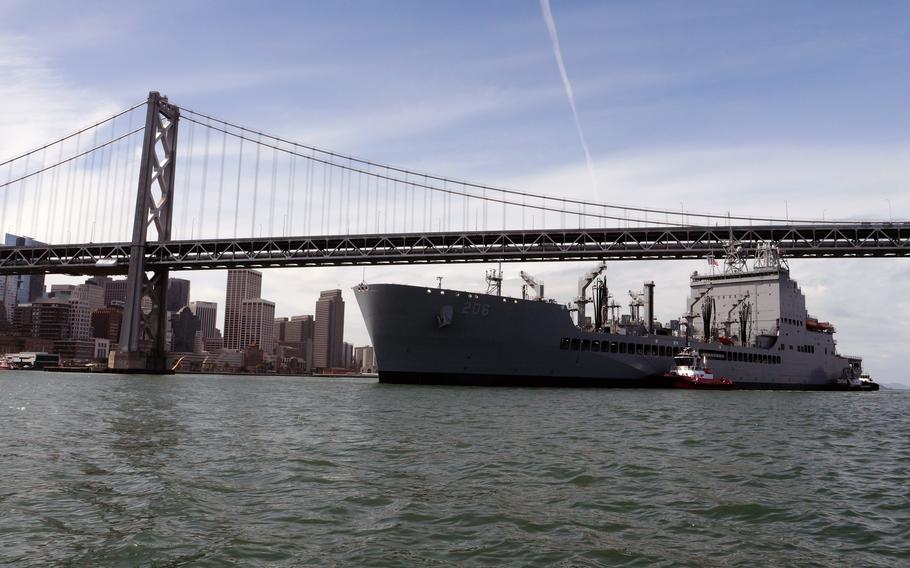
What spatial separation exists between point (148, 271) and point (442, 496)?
60368mm

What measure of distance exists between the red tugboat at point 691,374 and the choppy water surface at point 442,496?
94.4 ft

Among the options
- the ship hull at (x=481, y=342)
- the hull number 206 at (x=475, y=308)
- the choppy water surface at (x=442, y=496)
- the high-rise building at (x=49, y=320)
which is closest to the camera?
the choppy water surface at (x=442, y=496)

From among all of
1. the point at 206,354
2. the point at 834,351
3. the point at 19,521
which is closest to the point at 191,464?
the point at 19,521

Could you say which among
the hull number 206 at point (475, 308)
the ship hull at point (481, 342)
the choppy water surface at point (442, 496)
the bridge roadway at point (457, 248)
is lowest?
the choppy water surface at point (442, 496)

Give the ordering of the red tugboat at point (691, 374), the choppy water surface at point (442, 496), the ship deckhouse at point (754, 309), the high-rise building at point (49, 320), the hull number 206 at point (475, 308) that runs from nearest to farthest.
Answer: the choppy water surface at point (442, 496)
the hull number 206 at point (475, 308)
the red tugboat at point (691, 374)
the ship deckhouse at point (754, 309)
the high-rise building at point (49, 320)

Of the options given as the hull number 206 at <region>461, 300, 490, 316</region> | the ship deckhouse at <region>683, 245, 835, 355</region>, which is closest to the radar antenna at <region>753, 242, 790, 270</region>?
the ship deckhouse at <region>683, 245, 835, 355</region>

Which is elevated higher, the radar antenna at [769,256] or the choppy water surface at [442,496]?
the radar antenna at [769,256]

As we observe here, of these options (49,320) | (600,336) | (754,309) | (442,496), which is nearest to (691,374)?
(600,336)

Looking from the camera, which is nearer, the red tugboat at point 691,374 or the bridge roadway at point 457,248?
the red tugboat at point 691,374

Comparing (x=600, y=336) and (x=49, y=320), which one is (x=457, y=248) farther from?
(x=49, y=320)

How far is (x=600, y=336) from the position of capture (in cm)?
4275

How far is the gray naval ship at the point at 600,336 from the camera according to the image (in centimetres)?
3622

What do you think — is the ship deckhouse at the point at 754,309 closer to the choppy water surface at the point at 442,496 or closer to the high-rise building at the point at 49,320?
the choppy water surface at the point at 442,496

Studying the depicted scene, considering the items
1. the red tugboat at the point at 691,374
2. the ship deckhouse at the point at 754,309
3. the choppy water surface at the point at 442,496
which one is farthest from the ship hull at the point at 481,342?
the choppy water surface at the point at 442,496
